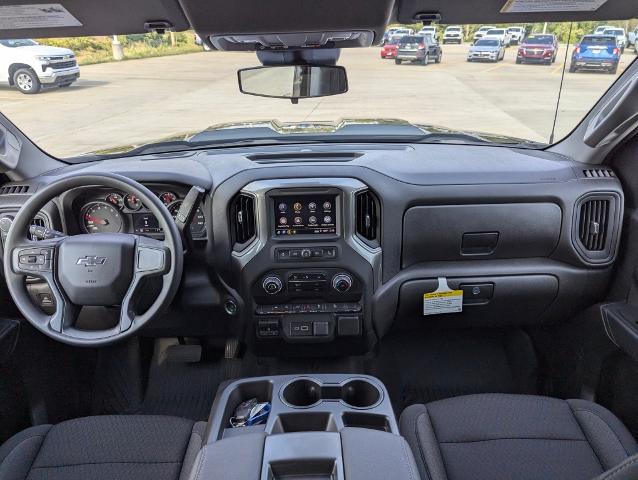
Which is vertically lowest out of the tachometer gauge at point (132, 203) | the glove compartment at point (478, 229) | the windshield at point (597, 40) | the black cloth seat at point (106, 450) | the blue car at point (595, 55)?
the black cloth seat at point (106, 450)

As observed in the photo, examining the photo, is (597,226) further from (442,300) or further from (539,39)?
(539,39)

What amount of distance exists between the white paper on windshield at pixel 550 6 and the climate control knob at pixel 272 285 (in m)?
1.44

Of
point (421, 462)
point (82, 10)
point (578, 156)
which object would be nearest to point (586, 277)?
point (578, 156)

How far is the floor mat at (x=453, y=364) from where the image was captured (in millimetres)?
3107

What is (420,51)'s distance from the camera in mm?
4023

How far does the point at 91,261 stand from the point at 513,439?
5.41 feet

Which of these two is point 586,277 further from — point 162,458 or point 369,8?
point 162,458

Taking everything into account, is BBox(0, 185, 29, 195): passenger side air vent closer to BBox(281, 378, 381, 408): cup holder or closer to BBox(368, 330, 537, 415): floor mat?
BBox(281, 378, 381, 408): cup holder

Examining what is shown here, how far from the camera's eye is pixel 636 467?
0.97 m

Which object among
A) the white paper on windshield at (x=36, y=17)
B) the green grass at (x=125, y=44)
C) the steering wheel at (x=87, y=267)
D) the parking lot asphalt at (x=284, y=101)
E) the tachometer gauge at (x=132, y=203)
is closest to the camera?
the white paper on windshield at (x=36, y=17)

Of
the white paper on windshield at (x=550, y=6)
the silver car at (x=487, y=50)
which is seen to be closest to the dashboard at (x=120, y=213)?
the white paper on windshield at (x=550, y=6)

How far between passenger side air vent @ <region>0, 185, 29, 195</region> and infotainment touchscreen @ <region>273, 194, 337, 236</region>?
3.80ft

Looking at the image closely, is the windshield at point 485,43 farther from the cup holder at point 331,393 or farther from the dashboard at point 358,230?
the cup holder at point 331,393

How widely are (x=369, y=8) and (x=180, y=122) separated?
251 cm
